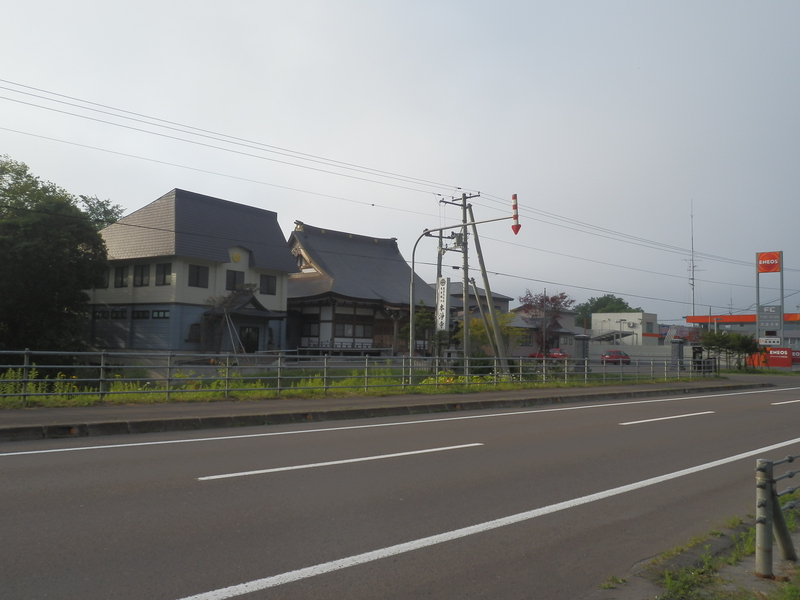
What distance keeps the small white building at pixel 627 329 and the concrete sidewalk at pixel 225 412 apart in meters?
60.8

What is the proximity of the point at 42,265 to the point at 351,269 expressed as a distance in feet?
68.2

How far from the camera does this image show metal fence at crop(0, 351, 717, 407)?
13219 millimetres

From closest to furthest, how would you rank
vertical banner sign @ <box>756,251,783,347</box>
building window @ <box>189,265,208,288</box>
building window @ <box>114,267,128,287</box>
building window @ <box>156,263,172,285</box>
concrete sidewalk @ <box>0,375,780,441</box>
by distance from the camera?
concrete sidewalk @ <box>0,375,780,441</box> → building window @ <box>156,263,172,285</box> → building window @ <box>189,265,208,288</box> → building window @ <box>114,267,128,287</box> → vertical banner sign @ <box>756,251,783,347</box>

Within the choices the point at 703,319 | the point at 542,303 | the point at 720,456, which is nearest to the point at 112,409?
the point at 720,456

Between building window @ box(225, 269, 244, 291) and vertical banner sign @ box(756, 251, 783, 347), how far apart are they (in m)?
39.3

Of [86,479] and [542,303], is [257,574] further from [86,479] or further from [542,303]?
[542,303]

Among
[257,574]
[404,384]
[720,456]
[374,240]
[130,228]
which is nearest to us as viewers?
[257,574]

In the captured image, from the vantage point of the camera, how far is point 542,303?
55.4 meters

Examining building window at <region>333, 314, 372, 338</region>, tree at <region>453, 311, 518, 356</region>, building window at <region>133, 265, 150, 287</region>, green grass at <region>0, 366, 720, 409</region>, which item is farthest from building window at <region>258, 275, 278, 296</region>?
green grass at <region>0, 366, 720, 409</region>

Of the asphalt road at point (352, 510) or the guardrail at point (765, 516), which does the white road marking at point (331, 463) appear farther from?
the guardrail at point (765, 516)

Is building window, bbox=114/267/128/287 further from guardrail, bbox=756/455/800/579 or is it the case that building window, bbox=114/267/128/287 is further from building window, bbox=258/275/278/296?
guardrail, bbox=756/455/800/579

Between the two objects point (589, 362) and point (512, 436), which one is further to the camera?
point (589, 362)

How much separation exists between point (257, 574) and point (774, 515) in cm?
375

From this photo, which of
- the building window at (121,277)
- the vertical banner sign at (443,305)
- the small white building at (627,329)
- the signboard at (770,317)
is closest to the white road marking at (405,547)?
the vertical banner sign at (443,305)
